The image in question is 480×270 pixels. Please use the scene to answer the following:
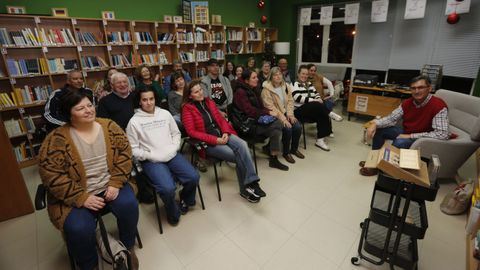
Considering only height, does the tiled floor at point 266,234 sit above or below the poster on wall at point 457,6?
below

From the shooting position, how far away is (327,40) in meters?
6.35

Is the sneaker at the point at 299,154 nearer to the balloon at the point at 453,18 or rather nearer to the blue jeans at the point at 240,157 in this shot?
the blue jeans at the point at 240,157

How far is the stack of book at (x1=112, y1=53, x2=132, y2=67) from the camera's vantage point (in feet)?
13.6

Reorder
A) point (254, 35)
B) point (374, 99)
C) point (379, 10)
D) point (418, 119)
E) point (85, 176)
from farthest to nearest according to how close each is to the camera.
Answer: point (254, 35), point (379, 10), point (374, 99), point (418, 119), point (85, 176)

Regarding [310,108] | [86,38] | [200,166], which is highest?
[86,38]

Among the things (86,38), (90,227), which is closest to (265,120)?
(90,227)

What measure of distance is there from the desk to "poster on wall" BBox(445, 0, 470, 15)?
4.80ft

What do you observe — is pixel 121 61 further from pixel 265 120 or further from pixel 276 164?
pixel 276 164

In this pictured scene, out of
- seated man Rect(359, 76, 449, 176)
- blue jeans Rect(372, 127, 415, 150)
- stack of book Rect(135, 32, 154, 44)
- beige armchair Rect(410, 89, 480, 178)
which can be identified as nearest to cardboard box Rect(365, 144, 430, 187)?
seated man Rect(359, 76, 449, 176)

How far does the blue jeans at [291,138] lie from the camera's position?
326 centimetres

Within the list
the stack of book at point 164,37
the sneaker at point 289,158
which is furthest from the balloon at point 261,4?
the sneaker at point 289,158

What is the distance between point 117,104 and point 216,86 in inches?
60.0

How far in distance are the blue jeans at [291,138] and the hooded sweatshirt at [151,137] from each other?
1.56 meters

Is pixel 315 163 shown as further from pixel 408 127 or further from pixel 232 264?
pixel 232 264
